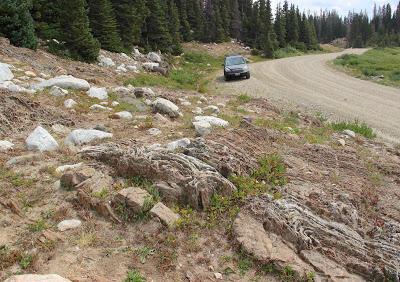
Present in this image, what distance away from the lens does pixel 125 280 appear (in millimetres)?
5047

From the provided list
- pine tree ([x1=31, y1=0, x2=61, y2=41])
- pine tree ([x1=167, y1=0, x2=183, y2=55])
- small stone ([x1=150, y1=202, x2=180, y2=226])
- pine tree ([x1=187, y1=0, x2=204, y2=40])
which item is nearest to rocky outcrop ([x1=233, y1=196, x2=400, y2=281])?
small stone ([x1=150, y1=202, x2=180, y2=226])

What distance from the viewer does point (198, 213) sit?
654 cm

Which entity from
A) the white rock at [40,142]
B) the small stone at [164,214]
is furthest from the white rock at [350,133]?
the white rock at [40,142]

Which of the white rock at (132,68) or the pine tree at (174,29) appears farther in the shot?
the pine tree at (174,29)

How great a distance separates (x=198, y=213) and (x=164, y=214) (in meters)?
0.63

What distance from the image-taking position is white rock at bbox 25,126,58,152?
820 cm

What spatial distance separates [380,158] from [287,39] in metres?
73.1

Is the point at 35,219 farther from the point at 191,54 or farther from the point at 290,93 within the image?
the point at 191,54

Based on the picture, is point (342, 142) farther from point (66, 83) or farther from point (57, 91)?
point (66, 83)

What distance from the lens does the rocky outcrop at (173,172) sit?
6680mm

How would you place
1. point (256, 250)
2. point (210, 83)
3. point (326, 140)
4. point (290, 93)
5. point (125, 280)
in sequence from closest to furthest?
point (125, 280), point (256, 250), point (326, 140), point (290, 93), point (210, 83)

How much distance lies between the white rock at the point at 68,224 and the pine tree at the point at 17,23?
→ 559 inches

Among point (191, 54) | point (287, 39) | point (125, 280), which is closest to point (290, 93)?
point (125, 280)

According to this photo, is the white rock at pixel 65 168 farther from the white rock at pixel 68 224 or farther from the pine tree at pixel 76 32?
the pine tree at pixel 76 32
